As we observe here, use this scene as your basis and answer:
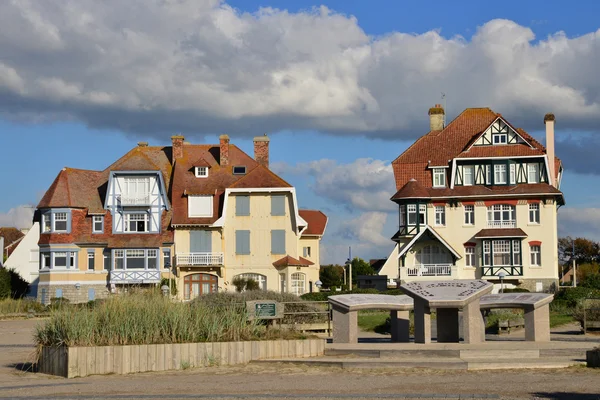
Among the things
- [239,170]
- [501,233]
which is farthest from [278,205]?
[501,233]

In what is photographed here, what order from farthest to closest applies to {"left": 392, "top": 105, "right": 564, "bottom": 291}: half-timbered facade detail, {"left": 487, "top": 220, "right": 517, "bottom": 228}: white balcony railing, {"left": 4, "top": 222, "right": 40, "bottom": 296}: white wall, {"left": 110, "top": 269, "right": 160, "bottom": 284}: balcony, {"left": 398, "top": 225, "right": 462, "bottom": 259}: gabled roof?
{"left": 4, "top": 222, "right": 40, "bottom": 296}: white wall → {"left": 487, "top": 220, "right": 517, "bottom": 228}: white balcony railing → {"left": 398, "top": 225, "right": 462, "bottom": 259}: gabled roof → {"left": 110, "top": 269, "right": 160, "bottom": 284}: balcony → {"left": 392, "top": 105, "right": 564, "bottom": 291}: half-timbered facade detail

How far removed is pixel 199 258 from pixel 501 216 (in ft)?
59.6

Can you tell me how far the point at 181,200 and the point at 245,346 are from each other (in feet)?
124

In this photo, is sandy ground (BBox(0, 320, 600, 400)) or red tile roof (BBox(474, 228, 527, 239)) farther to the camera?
red tile roof (BBox(474, 228, 527, 239))

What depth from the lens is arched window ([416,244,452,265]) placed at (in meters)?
56.4

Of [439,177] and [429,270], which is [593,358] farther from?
[439,177]

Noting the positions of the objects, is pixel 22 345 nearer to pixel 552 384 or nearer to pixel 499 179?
pixel 552 384

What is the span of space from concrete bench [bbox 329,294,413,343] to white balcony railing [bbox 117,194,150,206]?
35.1 m

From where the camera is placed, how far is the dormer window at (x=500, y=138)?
184 ft

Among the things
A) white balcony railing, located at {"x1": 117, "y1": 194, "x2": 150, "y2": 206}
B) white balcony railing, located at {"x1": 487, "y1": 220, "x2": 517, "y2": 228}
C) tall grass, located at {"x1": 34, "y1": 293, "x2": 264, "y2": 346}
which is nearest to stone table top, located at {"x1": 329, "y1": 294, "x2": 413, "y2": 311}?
tall grass, located at {"x1": 34, "y1": 293, "x2": 264, "y2": 346}

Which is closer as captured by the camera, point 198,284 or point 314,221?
point 198,284

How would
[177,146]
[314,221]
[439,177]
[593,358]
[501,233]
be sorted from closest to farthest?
[593,358] < [501,233] < [439,177] < [177,146] < [314,221]

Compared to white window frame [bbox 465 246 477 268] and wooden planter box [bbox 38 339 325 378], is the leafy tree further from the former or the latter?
wooden planter box [bbox 38 339 325 378]

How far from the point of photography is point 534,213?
55500mm
